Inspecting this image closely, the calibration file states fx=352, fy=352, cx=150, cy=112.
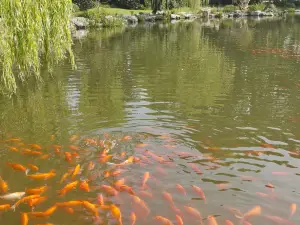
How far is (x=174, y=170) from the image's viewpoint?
20.9ft

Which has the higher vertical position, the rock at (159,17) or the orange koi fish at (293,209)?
the rock at (159,17)

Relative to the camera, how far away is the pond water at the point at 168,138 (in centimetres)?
543

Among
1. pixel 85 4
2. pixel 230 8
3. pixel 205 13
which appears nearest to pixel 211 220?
pixel 85 4


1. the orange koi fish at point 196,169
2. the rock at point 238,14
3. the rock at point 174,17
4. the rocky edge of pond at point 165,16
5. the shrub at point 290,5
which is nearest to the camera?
the orange koi fish at point 196,169

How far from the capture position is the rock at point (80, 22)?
35906mm

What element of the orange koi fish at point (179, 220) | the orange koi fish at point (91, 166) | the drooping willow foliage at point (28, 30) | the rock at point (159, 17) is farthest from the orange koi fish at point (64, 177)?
the rock at point (159, 17)

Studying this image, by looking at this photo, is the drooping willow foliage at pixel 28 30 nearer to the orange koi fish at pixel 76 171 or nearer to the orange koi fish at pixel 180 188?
the orange koi fish at pixel 76 171

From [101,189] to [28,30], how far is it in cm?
478

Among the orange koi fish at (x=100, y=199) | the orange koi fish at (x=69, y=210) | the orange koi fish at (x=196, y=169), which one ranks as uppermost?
the orange koi fish at (x=196, y=169)

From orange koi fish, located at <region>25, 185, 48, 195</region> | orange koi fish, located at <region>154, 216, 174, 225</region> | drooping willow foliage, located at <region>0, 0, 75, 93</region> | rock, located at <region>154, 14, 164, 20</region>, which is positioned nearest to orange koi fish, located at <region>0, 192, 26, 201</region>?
orange koi fish, located at <region>25, 185, 48, 195</region>

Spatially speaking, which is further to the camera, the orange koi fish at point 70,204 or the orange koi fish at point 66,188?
the orange koi fish at point 66,188

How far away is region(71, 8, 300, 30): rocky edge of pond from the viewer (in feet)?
122

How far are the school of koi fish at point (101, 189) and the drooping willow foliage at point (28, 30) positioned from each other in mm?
2343

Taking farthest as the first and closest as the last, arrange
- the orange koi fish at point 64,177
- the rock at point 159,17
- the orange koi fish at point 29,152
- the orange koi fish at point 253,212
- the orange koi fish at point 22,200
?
the rock at point 159,17
the orange koi fish at point 29,152
the orange koi fish at point 64,177
the orange koi fish at point 22,200
the orange koi fish at point 253,212
